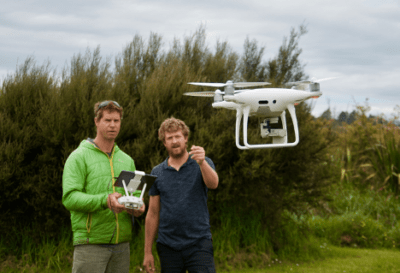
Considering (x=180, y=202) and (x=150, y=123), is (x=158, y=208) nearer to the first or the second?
(x=180, y=202)

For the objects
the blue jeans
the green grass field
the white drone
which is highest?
the white drone

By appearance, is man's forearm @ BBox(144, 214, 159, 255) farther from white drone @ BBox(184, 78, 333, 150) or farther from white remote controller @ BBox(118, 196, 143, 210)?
white drone @ BBox(184, 78, 333, 150)

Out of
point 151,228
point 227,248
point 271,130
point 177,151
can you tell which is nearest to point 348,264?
point 227,248

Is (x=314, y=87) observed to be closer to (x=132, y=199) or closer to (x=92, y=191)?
(x=132, y=199)

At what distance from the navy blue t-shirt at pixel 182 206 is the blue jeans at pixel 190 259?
42mm

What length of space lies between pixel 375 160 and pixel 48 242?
321 inches

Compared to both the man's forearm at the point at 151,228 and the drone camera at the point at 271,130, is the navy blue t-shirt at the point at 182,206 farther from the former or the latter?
the drone camera at the point at 271,130

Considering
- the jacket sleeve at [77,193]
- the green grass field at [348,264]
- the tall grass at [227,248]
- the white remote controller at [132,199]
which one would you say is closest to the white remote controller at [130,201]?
the white remote controller at [132,199]

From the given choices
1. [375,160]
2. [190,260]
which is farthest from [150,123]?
[375,160]

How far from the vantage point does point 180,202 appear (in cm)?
259

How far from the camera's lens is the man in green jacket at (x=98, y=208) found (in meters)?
2.46

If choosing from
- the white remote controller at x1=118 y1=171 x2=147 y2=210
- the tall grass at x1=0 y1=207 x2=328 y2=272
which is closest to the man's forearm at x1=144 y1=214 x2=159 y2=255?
the white remote controller at x1=118 y1=171 x2=147 y2=210

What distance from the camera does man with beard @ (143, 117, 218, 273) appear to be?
252cm

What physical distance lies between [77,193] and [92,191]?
5.9 inches
